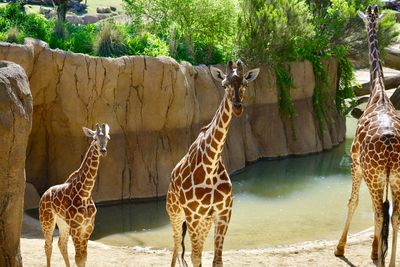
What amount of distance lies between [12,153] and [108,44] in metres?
8.90

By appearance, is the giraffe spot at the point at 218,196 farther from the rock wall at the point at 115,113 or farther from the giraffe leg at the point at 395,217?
the rock wall at the point at 115,113

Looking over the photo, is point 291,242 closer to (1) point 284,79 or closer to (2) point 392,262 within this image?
(2) point 392,262

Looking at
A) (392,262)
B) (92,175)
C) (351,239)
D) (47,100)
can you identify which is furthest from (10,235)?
(47,100)

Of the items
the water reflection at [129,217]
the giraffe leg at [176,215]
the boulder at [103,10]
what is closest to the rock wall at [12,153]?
the giraffe leg at [176,215]

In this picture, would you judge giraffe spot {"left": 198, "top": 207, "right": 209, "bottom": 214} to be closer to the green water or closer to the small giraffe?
the small giraffe

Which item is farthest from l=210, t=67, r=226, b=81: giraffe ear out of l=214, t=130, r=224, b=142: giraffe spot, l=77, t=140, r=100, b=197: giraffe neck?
l=77, t=140, r=100, b=197: giraffe neck

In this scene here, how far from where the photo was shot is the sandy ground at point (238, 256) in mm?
9375

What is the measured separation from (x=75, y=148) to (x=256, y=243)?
3.60 metres

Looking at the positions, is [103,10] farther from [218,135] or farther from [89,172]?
[218,135]

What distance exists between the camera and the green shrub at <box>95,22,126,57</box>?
47.8 feet

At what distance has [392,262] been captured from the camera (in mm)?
8609

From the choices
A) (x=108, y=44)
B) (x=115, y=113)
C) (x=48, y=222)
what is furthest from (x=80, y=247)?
(x=108, y=44)

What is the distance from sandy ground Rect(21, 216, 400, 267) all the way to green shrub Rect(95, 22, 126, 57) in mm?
4990

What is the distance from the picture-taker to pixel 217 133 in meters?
7.25
